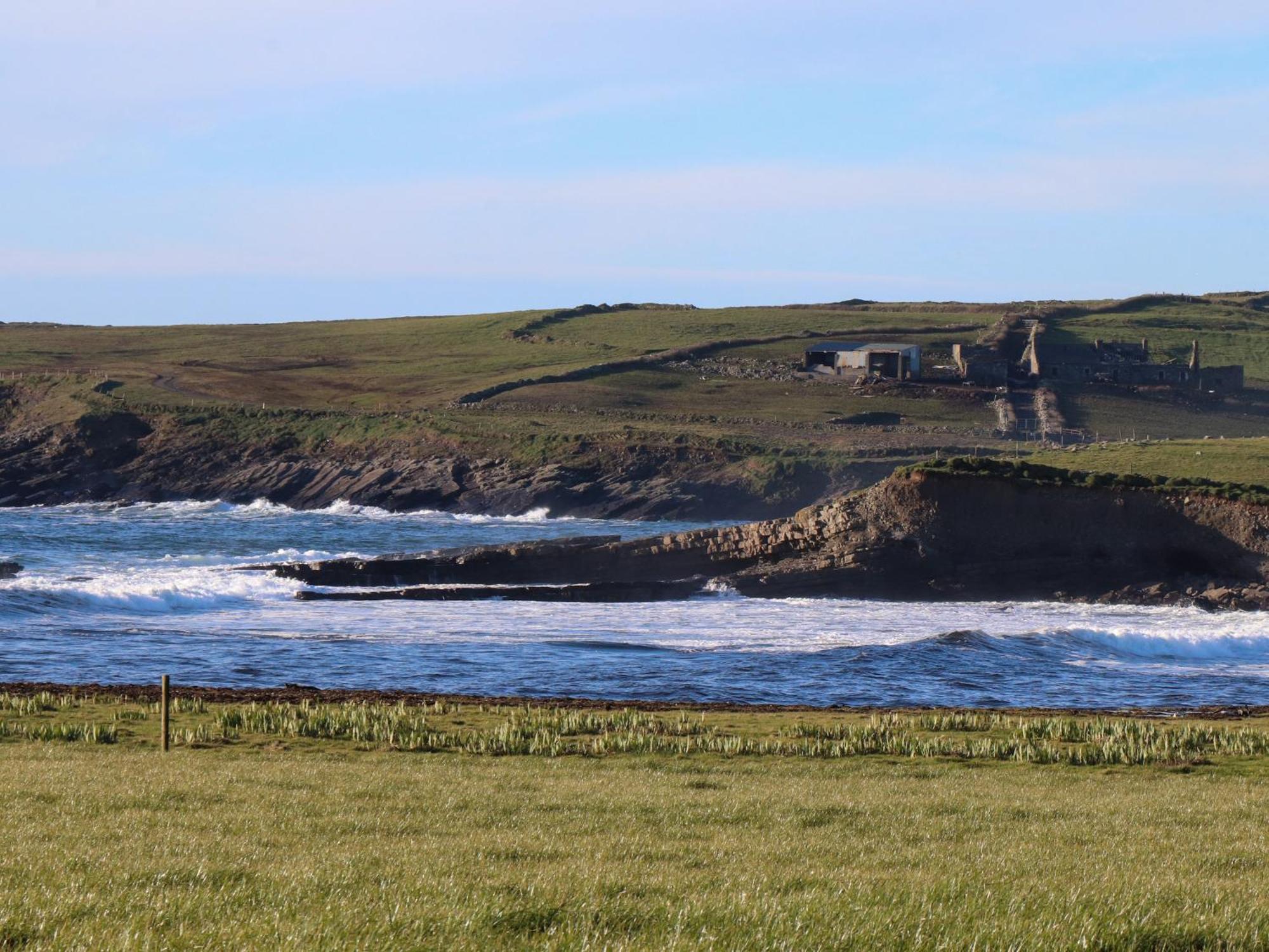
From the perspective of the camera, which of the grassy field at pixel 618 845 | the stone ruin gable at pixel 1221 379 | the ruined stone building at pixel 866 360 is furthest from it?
the ruined stone building at pixel 866 360

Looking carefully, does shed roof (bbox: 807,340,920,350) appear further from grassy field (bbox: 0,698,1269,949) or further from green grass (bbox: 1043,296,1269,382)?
→ grassy field (bbox: 0,698,1269,949)

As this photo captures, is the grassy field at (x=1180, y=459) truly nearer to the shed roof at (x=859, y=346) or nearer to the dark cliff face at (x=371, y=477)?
the dark cliff face at (x=371, y=477)

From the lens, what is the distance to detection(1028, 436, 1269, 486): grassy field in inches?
2247

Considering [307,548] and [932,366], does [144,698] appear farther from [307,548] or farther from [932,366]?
[932,366]

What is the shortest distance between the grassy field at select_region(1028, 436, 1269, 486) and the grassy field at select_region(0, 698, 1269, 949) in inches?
1426

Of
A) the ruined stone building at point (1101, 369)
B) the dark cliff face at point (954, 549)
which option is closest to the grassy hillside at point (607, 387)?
the ruined stone building at point (1101, 369)

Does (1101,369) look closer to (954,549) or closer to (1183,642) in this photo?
(954,549)

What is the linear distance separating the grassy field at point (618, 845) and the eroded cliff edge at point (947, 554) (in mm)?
26638

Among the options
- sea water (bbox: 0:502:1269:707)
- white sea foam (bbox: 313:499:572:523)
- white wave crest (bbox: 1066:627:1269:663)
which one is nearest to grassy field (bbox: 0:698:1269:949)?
sea water (bbox: 0:502:1269:707)

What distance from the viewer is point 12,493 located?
101188mm

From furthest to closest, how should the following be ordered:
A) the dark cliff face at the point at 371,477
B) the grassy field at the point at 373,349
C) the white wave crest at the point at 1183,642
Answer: the grassy field at the point at 373,349
the dark cliff face at the point at 371,477
the white wave crest at the point at 1183,642

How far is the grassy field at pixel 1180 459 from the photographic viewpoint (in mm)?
57062

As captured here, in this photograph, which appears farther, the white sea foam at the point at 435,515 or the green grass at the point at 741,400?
the green grass at the point at 741,400

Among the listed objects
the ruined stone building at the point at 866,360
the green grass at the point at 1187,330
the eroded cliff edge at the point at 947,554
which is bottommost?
A: the eroded cliff edge at the point at 947,554
